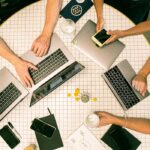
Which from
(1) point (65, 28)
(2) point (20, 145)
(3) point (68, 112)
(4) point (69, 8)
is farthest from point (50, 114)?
(4) point (69, 8)

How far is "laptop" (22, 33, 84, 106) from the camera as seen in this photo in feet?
7.54

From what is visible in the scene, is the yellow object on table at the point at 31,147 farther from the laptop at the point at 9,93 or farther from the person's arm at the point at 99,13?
the person's arm at the point at 99,13

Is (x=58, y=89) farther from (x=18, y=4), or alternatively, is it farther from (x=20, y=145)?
(x=18, y=4)

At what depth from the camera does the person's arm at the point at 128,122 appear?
2277mm

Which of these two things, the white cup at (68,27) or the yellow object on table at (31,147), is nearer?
the yellow object on table at (31,147)

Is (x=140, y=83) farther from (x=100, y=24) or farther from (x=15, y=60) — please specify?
(x=15, y=60)

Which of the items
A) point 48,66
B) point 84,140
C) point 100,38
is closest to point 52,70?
point 48,66

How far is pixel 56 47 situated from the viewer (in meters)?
2.38

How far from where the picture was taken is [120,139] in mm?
2303

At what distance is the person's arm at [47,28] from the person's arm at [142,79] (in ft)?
2.14

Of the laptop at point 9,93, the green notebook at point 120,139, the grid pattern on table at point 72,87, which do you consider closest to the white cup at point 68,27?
the grid pattern on table at point 72,87

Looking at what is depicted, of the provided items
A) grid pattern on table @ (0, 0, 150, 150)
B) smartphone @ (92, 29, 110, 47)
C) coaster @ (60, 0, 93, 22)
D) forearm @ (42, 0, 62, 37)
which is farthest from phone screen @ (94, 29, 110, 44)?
forearm @ (42, 0, 62, 37)

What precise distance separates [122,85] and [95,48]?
0.32 m

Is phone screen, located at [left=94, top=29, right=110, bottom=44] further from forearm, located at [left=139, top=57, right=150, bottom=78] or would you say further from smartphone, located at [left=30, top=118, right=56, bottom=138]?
smartphone, located at [left=30, top=118, right=56, bottom=138]
